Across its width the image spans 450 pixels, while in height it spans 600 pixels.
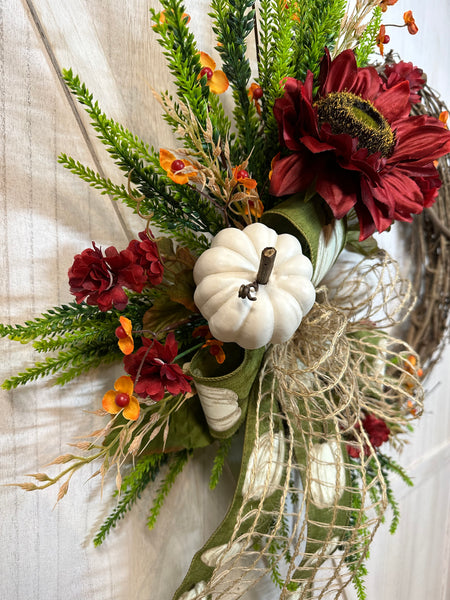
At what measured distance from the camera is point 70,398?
495 mm

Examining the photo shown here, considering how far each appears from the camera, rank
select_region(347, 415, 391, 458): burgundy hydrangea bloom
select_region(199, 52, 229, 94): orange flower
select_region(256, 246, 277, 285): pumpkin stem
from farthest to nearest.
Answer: select_region(347, 415, 391, 458): burgundy hydrangea bloom < select_region(199, 52, 229, 94): orange flower < select_region(256, 246, 277, 285): pumpkin stem

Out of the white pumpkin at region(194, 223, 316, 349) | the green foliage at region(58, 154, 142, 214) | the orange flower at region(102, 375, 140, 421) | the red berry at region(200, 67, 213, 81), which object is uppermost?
the red berry at region(200, 67, 213, 81)

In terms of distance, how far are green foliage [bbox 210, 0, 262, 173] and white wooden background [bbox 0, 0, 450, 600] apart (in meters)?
0.08

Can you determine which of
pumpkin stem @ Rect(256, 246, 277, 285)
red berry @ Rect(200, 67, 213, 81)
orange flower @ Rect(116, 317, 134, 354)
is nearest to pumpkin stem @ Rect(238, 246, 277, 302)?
pumpkin stem @ Rect(256, 246, 277, 285)

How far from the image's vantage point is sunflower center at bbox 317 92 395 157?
1.55 ft

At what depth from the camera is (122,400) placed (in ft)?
1.37

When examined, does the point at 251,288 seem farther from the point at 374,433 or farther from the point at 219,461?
the point at 374,433

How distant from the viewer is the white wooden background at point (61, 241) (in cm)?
45

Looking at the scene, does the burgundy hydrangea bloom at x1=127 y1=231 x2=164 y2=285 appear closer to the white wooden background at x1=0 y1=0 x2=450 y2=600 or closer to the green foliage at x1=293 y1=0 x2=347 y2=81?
the white wooden background at x1=0 y1=0 x2=450 y2=600

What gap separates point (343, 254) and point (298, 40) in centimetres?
29

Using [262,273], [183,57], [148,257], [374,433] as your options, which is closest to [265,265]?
[262,273]

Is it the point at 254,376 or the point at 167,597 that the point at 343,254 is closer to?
the point at 254,376

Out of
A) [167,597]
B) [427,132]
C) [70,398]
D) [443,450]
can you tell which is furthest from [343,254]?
[443,450]

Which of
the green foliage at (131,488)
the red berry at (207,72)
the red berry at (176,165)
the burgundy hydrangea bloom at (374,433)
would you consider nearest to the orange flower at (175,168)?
the red berry at (176,165)
